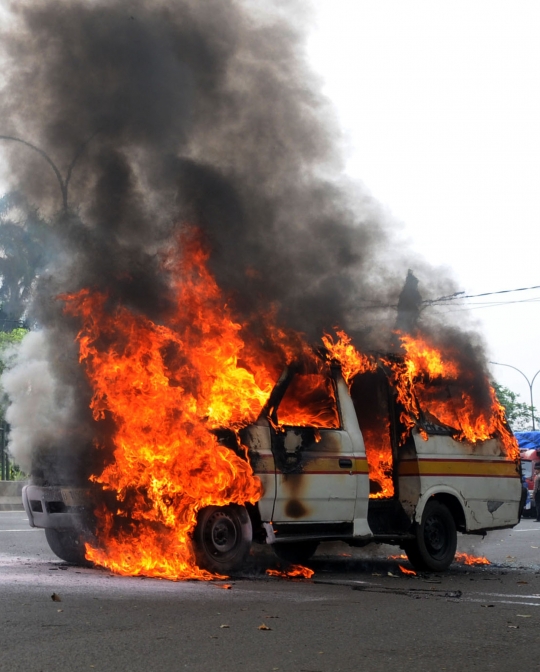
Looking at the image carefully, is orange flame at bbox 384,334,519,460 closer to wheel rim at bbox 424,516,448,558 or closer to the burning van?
the burning van

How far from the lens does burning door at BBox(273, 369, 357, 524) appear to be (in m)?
9.19

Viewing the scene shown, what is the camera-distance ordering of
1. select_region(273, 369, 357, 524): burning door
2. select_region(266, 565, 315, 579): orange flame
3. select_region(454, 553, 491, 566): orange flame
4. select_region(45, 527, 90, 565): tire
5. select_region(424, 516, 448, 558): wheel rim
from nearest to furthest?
select_region(273, 369, 357, 524): burning door < select_region(266, 565, 315, 579): orange flame < select_region(45, 527, 90, 565): tire < select_region(424, 516, 448, 558): wheel rim < select_region(454, 553, 491, 566): orange flame

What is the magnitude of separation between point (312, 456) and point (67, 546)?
2868mm

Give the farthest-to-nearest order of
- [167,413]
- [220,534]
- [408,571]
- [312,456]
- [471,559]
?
[471,559] < [408,571] < [312,456] < [167,413] < [220,534]

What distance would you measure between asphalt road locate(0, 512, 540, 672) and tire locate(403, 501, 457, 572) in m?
0.30

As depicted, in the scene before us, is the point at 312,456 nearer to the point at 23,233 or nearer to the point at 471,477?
the point at 471,477

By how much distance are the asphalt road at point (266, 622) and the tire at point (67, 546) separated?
196 millimetres

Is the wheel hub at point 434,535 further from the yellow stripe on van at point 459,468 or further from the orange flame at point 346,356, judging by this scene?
the orange flame at point 346,356

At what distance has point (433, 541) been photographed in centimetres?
1058

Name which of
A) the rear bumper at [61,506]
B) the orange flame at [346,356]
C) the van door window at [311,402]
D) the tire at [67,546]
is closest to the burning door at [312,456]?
the van door window at [311,402]

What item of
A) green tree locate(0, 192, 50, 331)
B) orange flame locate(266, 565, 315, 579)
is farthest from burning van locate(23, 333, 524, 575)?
green tree locate(0, 192, 50, 331)

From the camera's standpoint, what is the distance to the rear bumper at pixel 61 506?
9.23 m

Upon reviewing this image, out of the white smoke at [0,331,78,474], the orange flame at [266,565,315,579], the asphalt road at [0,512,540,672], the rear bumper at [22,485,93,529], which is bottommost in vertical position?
the asphalt road at [0,512,540,672]

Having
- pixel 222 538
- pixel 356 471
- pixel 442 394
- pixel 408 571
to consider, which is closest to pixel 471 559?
pixel 408 571
